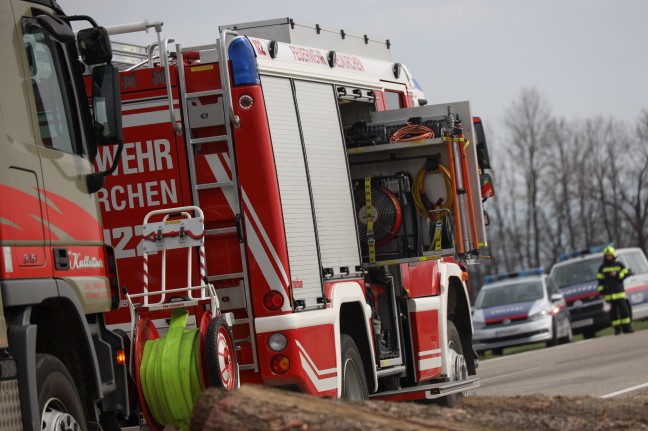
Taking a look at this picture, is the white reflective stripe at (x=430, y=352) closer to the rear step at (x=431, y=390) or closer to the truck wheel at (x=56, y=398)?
the rear step at (x=431, y=390)

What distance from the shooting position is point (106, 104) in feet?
27.3

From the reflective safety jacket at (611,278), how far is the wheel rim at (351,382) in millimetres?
19030

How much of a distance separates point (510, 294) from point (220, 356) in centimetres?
2137

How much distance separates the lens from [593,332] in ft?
107

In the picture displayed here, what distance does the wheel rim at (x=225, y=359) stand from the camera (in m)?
9.27

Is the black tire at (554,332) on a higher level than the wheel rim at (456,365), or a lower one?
lower

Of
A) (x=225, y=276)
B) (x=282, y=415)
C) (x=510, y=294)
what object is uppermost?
(x=225, y=276)

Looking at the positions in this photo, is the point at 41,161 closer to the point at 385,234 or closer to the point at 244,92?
the point at 244,92

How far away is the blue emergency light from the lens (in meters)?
10.4

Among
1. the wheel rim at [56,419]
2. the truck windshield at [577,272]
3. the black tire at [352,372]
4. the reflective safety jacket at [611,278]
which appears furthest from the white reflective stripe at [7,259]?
the truck windshield at [577,272]

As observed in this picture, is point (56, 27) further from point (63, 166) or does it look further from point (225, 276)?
point (225, 276)

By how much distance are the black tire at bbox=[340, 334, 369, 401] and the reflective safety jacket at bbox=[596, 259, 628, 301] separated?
1896 centimetres

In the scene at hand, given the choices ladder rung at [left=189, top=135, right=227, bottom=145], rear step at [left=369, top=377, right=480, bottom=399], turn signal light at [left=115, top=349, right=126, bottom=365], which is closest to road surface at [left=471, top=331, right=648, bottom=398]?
rear step at [left=369, top=377, right=480, bottom=399]

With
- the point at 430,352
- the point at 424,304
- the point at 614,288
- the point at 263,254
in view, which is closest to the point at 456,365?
the point at 430,352
